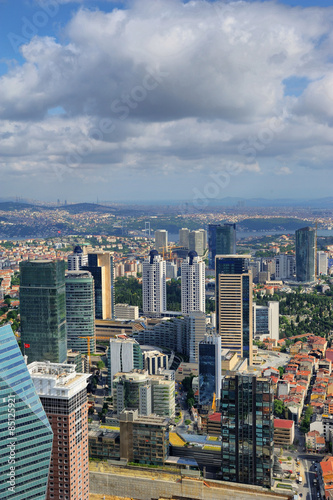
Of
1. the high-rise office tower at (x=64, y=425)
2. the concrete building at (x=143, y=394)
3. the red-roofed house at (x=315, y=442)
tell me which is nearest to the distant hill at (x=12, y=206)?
the concrete building at (x=143, y=394)

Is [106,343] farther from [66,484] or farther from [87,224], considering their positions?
[87,224]

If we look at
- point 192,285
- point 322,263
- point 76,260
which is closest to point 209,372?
point 192,285

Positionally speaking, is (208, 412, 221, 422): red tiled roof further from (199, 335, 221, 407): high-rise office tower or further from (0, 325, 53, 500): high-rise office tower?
(0, 325, 53, 500): high-rise office tower

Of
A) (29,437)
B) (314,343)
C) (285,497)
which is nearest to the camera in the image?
(29,437)

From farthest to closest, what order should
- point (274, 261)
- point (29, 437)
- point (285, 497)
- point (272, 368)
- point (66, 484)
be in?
point (274, 261), point (272, 368), point (285, 497), point (66, 484), point (29, 437)

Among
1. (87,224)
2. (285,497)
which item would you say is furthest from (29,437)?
(87,224)

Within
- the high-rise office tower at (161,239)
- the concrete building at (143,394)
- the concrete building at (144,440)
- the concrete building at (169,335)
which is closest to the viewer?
the concrete building at (144,440)

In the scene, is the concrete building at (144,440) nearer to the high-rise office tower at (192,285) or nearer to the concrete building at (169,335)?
the concrete building at (169,335)
